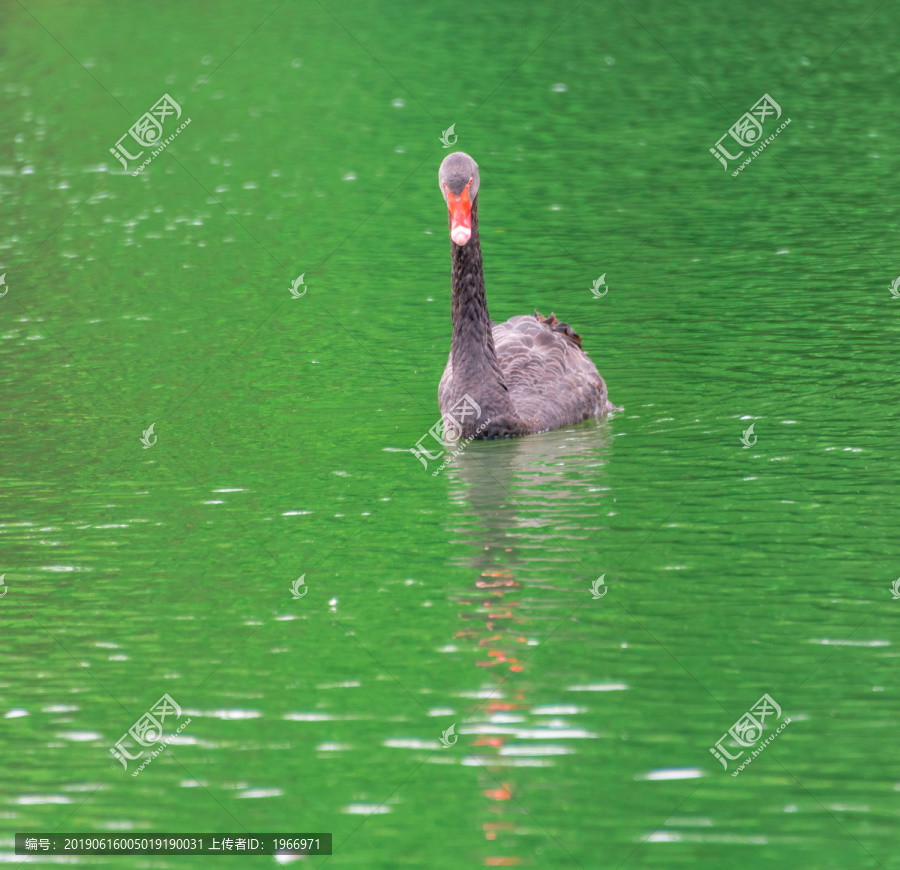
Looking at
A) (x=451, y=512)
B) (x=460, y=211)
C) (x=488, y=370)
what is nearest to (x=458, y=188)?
(x=460, y=211)

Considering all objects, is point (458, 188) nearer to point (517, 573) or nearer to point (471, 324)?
point (471, 324)

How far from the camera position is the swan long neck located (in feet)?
48.2

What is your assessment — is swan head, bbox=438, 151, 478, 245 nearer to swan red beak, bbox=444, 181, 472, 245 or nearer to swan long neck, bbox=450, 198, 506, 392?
swan red beak, bbox=444, 181, 472, 245

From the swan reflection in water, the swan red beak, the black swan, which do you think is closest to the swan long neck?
the black swan

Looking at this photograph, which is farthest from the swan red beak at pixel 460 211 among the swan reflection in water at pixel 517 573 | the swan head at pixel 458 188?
the swan reflection in water at pixel 517 573

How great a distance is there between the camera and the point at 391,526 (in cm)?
1236

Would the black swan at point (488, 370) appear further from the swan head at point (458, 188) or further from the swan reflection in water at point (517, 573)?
the swan reflection in water at point (517, 573)

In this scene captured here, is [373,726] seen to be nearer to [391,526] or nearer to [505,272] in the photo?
[391,526]

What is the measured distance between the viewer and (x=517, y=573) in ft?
36.5

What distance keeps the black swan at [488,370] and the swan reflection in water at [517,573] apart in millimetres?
223

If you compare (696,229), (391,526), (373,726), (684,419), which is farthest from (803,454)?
(696,229)

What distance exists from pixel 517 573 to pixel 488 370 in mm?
3967

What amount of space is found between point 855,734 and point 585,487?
4.73 metres

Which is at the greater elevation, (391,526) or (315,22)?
(315,22)
